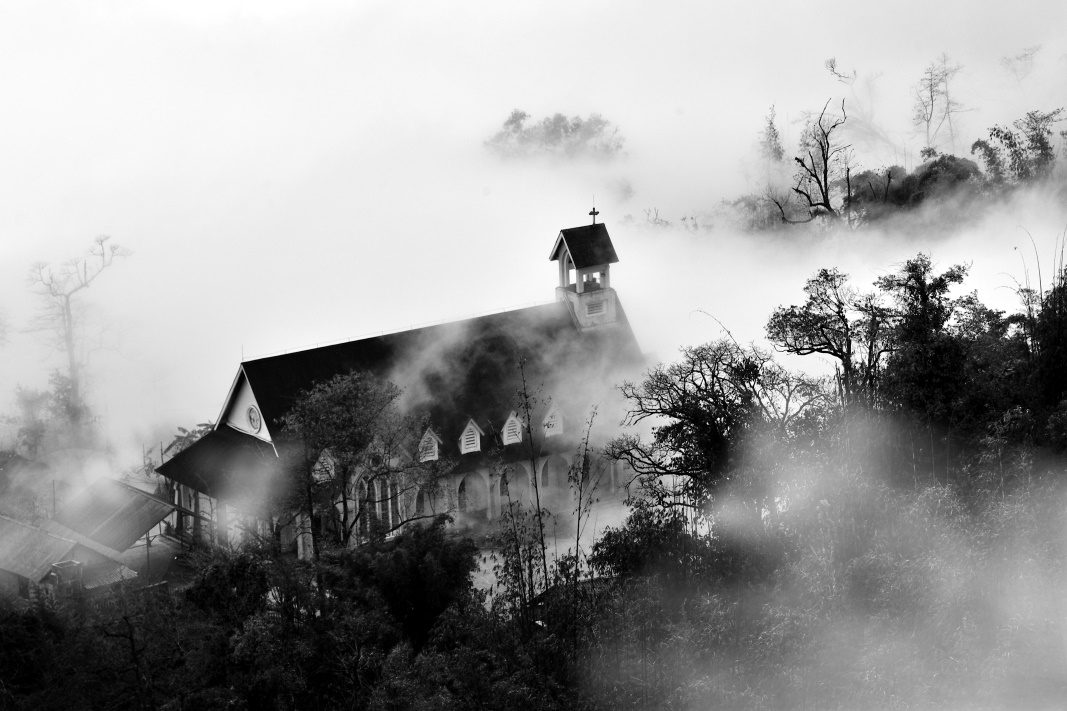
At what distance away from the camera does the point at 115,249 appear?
58.8m

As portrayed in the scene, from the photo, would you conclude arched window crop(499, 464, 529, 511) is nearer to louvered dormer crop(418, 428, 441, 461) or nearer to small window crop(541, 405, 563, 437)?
small window crop(541, 405, 563, 437)

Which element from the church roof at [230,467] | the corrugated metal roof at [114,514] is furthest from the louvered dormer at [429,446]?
the corrugated metal roof at [114,514]

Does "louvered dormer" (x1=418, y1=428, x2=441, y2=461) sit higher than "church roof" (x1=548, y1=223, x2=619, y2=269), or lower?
lower

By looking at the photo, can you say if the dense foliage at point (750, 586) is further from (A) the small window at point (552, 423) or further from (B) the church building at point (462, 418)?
(A) the small window at point (552, 423)

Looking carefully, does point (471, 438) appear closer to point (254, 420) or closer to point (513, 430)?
point (513, 430)

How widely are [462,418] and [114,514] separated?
38.2ft

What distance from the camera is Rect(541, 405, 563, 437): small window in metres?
38.2

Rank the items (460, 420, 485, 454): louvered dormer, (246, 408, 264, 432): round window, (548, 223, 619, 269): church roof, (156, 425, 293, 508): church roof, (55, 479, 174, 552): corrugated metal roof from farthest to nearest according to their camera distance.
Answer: (548, 223, 619, 269): church roof → (460, 420, 485, 454): louvered dormer → (246, 408, 264, 432): round window → (55, 479, 174, 552): corrugated metal roof → (156, 425, 293, 508): church roof

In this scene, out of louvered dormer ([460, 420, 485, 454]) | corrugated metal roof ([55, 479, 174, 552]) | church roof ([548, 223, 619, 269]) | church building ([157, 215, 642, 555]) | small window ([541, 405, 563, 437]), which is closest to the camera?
church building ([157, 215, 642, 555])

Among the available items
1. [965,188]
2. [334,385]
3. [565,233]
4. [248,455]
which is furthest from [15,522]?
[965,188]

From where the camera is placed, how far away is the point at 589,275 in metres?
41.7

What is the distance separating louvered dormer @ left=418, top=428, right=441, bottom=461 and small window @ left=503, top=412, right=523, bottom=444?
2.77 metres

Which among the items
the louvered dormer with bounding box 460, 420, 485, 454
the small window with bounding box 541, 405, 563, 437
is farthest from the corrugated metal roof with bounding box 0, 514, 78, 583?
the small window with bounding box 541, 405, 563, 437

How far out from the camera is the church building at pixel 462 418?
32.7 metres
